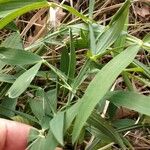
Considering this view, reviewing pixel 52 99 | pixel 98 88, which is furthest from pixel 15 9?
pixel 98 88

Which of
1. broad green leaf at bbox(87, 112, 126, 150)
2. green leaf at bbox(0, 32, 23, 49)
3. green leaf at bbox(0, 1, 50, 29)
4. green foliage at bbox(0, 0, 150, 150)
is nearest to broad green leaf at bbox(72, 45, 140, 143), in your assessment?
green foliage at bbox(0, 0, 150, 150)

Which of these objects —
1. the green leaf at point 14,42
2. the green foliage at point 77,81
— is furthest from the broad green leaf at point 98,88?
the green leaf at point 14,42

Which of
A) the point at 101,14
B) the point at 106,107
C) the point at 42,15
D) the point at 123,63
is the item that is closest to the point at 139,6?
the point at 101,14

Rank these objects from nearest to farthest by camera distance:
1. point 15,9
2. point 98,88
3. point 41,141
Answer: point 98,88 → point 41,141 → point 15,9

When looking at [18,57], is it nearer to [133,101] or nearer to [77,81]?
[77,81]

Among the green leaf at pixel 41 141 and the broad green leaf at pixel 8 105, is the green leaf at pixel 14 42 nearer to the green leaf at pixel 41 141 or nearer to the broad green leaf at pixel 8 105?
the broad green leaf at pixel 8 105

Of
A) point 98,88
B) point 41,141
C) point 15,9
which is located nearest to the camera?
point 98,88

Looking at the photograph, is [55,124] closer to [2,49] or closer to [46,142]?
[46,142]
